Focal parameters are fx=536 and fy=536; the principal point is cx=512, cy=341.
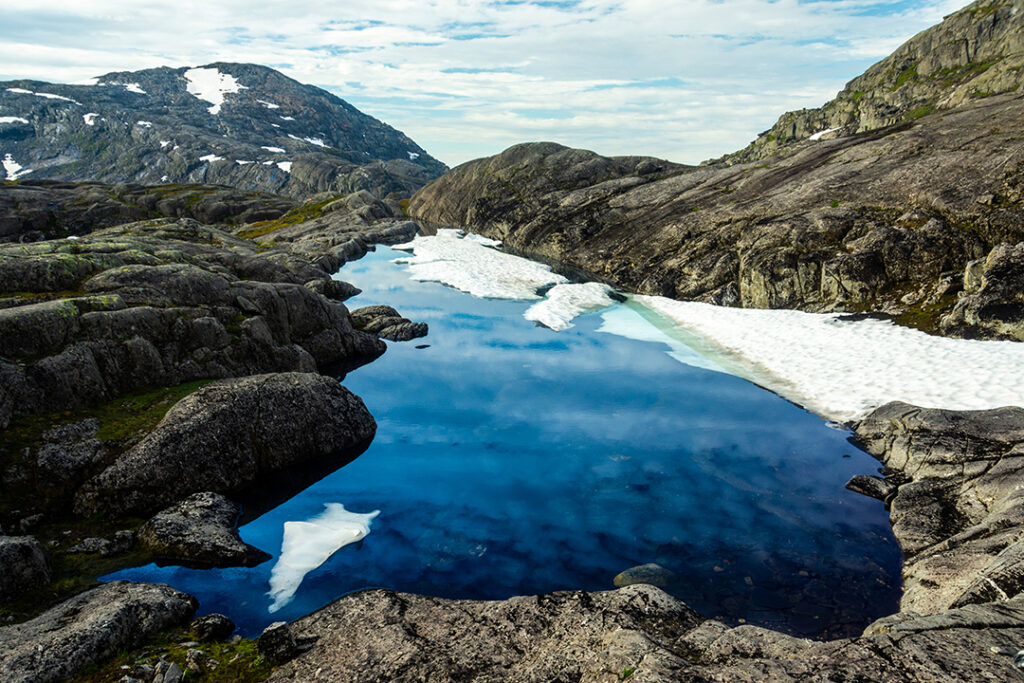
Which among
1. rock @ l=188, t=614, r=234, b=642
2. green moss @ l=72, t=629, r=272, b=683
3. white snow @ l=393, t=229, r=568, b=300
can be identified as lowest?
rock @ l=188, t=614, r=234, b=642

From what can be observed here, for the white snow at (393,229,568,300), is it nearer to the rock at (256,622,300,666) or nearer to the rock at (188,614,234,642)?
the rock at (188,614,234,642)

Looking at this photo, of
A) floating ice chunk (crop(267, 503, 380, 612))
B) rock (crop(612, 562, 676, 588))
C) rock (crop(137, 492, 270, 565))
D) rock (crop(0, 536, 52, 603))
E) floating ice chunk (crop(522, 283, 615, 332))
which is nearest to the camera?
rock (crop(0, 536, 52, 603))

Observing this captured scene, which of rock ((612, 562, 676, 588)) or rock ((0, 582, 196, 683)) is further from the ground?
rock ((0, 582, 196, 683))

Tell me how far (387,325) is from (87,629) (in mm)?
36824

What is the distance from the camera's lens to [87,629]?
12.6 metres

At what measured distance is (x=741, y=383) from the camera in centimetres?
3588

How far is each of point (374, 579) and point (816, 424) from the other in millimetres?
24135

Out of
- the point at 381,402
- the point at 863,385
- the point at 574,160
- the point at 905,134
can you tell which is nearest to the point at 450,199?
the point at 574,160

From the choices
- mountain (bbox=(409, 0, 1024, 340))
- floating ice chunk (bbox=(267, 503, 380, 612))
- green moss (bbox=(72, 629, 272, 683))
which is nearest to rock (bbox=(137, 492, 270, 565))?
floating ice chunk (bbox=(267, 503, 380, 612))

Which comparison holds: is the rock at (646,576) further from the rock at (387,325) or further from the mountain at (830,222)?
the rock at (387,325)

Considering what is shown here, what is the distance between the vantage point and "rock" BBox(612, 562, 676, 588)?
1795 cm

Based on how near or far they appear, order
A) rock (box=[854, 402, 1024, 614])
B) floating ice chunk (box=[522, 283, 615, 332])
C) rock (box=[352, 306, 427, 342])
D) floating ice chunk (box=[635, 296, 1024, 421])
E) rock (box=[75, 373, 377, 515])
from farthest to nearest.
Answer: floating ice chunk (box=[522, 283, 615, 332])
rock (box=[352, 306, 427, 342])
floating ice chunk (box=[635, 296, 1024, 421])
rock (box=[75, 373, 377, 515])
rock (box=[854, 402, 1024, 614])

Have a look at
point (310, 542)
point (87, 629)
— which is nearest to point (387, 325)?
point (310, 542)

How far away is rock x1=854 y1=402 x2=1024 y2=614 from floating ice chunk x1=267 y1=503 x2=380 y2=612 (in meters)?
18.6
